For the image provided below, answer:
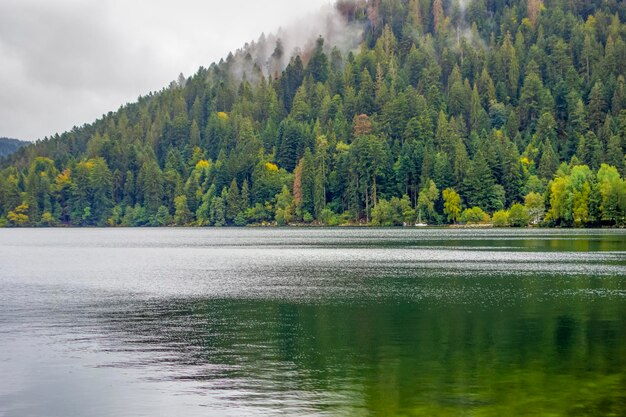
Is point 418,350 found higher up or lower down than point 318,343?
lower down

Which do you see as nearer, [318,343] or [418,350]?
[418,350]

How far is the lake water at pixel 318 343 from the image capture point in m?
24.5

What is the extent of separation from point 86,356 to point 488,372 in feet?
58.0

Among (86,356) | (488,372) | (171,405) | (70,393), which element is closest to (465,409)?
(488,372)

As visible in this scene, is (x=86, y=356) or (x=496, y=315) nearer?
(x=86, y=356)

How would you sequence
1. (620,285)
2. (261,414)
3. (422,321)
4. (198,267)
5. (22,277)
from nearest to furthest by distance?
(261,414)
(422,321)
(620,285)
(22,277)
(198,267)

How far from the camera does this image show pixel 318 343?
114ft

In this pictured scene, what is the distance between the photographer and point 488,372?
2820 centimetres

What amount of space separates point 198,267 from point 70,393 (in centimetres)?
5610

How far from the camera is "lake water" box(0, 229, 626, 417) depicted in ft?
80.5

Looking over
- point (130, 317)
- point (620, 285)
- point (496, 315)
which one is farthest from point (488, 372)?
point (620, 285)

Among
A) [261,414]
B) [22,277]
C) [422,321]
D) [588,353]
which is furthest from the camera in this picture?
[22,277]

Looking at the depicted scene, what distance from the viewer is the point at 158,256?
102812 mm

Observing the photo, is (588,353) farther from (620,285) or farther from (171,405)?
(620,285)
